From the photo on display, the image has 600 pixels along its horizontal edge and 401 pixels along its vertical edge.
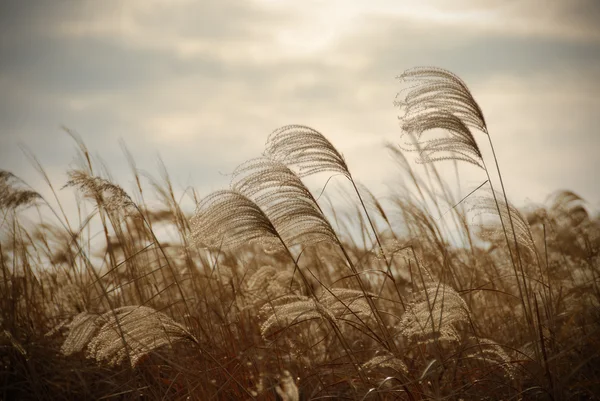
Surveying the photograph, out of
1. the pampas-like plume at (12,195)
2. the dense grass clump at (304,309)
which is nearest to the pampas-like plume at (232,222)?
the dense grass clump at (304,309)

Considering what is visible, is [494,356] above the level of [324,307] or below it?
below

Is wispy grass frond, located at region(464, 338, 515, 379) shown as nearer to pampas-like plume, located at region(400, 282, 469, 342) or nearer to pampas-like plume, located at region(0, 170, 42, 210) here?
Result: pampas-like plume, located at region(400, 282, 469, 342)

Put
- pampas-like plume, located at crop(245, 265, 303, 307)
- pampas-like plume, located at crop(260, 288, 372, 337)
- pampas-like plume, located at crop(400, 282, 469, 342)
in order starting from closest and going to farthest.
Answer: pampas-like plume, located at crop(260, 288, 372, 337) → pampas-like plume, located at crop(400, 282, 469, 342) → pampas-like plume, located at crop(245, 265, 303, 307)

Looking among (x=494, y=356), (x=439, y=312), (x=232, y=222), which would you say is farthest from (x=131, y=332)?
(x=494, y=356)

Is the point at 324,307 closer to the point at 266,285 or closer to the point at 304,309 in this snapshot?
the point at 304,309

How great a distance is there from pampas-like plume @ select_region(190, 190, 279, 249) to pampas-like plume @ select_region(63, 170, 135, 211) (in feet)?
2.64

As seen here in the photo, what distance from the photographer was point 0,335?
394cm

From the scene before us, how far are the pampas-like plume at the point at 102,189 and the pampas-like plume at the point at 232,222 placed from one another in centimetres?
81

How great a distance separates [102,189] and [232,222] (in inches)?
46.9

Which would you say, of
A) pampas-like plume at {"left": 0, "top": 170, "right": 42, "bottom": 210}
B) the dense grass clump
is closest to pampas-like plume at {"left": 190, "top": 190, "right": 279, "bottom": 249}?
the dense grass clump

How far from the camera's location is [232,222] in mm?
2459

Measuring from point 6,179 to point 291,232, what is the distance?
2.74m

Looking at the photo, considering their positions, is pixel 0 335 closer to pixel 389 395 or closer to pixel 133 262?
pixel 133 262

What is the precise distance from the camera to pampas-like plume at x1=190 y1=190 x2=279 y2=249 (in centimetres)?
243
